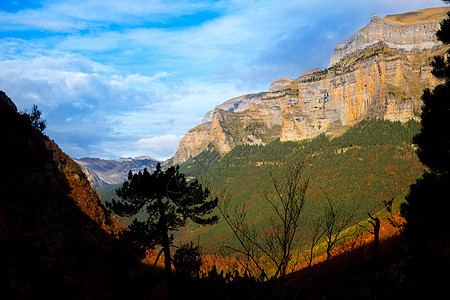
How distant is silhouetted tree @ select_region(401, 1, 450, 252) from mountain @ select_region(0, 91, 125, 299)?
46.1 ft

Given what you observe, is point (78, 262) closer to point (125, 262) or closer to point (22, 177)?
point (22, 177)

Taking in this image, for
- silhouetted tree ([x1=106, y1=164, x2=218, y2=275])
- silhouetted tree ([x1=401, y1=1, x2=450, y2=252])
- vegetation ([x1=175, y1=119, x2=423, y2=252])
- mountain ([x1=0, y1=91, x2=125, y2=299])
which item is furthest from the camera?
vegetation ([x1=175, y1=119, x2=423, y2=252])

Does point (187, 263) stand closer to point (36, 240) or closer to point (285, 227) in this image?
point (36, 240)

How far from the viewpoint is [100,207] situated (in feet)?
98.6

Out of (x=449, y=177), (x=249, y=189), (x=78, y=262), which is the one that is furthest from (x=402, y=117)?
(x=78, y=262)

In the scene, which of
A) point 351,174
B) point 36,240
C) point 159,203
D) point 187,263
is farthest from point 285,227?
point 351,174

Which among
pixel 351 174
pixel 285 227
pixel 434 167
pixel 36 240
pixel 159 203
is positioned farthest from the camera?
pixel 351 174

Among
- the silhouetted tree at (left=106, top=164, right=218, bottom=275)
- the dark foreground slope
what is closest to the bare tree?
the dark foreground slope

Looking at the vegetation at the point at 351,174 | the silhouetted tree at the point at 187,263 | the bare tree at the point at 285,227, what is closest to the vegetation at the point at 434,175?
the bare tree at the point at 285,227

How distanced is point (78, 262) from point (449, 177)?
66.8 ft

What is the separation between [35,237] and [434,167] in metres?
18.7

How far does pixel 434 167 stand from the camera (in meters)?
12.8

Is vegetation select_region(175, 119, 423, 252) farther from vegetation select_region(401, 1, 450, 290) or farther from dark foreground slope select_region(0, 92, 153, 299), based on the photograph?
vegetation select_region(401, 1, 450, 290)

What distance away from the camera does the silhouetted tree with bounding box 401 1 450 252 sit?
36.7ft
